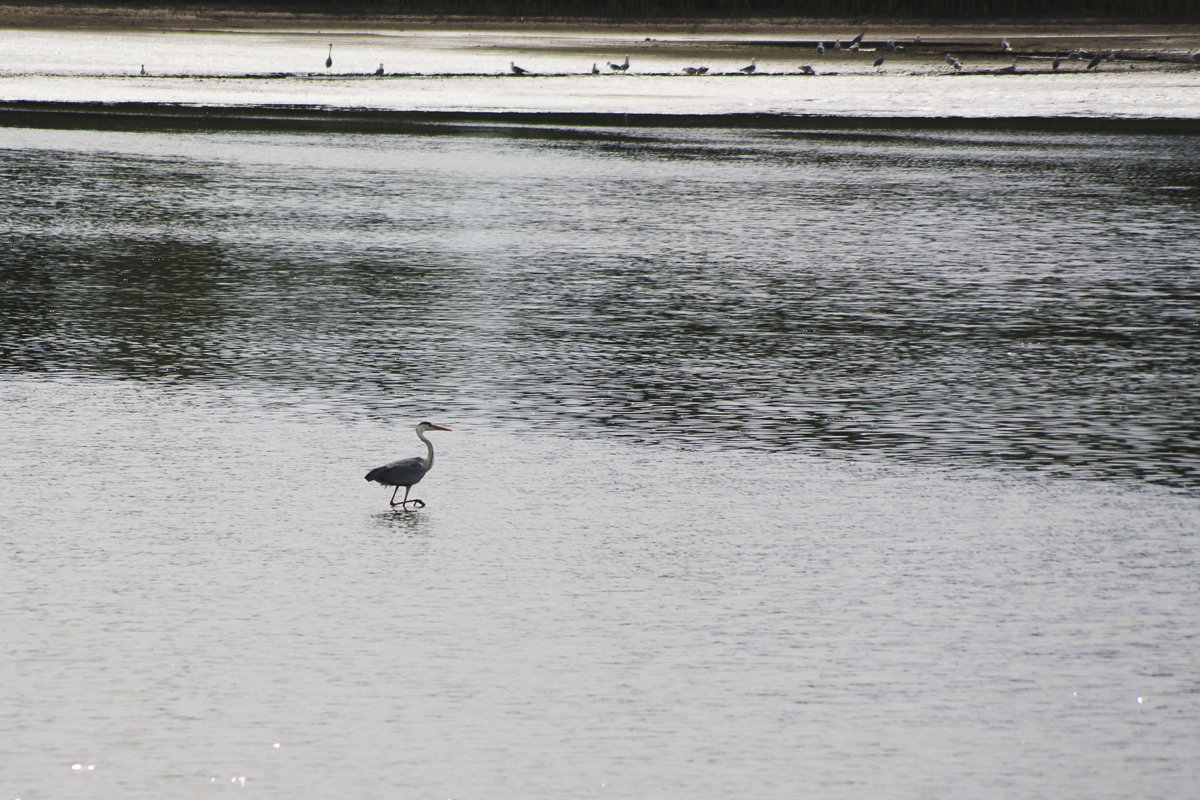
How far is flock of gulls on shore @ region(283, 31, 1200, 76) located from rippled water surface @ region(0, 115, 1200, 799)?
35.1m

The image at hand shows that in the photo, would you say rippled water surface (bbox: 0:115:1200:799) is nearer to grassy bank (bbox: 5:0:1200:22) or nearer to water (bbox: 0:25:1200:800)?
water (bbox: 0:25:1200:800)

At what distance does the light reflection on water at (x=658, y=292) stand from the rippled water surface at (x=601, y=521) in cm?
8

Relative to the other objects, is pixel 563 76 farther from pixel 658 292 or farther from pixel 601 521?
pixel 601 521

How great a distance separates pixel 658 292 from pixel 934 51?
47.9 m

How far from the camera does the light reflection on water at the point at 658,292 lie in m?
11.6

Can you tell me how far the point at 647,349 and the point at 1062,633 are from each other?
7.06 m

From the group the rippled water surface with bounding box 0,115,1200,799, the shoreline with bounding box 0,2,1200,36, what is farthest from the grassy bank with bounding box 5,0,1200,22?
the rippled water surface with bounding box 0,115,1200,799

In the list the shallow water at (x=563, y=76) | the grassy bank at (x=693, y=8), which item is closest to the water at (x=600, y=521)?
the shallow water at (x=563, y=76)

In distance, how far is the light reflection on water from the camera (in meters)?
11.6

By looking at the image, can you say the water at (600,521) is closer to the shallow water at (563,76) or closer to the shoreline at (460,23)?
the shallow water at (563,76)

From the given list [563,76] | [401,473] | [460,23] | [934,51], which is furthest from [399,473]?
[460,23]

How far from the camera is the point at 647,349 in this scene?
13.9 m

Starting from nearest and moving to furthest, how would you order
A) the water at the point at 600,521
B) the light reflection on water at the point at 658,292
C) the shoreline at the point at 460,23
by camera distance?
1. the water at the point at 600,521
2. the light reflection on water at the point at 658,292
3. the shoreline at the point at 460,23

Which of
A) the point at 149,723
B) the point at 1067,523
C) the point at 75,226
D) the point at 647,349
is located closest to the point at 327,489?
the point at 149,723
